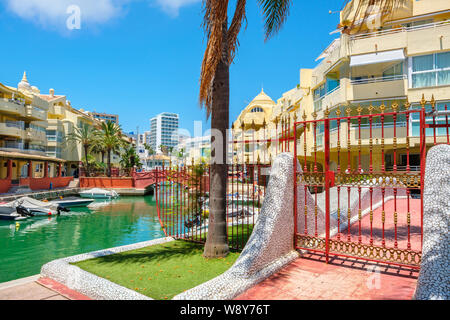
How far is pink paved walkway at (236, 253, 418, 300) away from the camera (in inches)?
187

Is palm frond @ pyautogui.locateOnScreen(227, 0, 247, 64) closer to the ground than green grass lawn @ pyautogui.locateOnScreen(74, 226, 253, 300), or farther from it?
farther from it

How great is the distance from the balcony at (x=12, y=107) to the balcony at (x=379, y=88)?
3725cm

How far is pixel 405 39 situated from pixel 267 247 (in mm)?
19729

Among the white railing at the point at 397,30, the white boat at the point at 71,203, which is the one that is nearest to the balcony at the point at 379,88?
the white railing at the point at 397,30

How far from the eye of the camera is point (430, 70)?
18.2 metres

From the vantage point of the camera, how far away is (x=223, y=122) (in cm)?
693

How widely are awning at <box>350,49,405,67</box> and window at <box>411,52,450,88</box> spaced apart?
0.98 m

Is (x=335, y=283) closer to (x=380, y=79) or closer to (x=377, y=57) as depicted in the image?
(x=377, y=57)

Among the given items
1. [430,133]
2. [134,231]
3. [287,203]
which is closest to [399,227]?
[287,203]

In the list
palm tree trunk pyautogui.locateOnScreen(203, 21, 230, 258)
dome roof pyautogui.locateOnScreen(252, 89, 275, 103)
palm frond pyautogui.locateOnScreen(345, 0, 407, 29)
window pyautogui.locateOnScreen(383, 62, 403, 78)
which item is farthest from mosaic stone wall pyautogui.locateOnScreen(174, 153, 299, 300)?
dome roof pyautogui.locateOnScreen(252, 89, 275, 103)

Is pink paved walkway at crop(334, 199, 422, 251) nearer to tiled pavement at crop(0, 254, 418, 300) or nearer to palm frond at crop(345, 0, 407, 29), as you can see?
tiled pavement at crop(0, 254, 418, 300)

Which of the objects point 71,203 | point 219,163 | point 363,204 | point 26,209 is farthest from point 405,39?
point 71,203

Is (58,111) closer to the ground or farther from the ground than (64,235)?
farther from the ground
